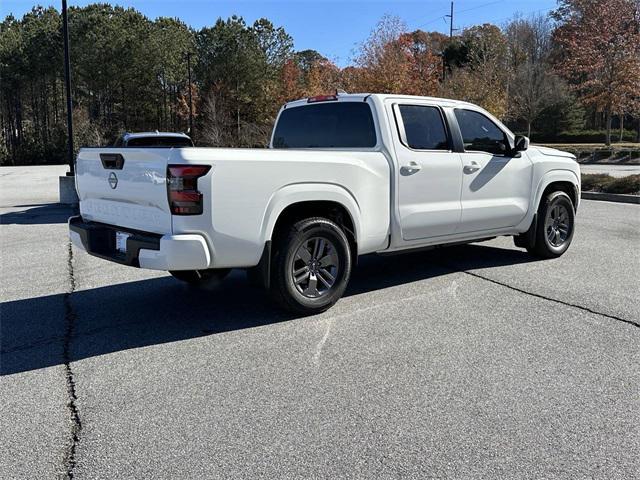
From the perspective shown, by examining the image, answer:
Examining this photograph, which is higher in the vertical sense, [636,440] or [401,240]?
[401,240]

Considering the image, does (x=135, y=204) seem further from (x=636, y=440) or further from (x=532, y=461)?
(x=636, y=440)

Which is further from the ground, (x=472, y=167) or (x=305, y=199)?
(x=472, y=167)

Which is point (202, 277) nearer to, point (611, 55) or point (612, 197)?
point (612, 197)

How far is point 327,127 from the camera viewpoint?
6.30 metres

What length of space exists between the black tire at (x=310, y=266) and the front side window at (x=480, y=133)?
210cm

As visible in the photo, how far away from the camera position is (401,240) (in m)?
5.84

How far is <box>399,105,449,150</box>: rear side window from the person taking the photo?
601cm

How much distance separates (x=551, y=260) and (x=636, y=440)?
461cm

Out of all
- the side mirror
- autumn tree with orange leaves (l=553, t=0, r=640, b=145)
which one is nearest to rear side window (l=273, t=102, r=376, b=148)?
the side mirror

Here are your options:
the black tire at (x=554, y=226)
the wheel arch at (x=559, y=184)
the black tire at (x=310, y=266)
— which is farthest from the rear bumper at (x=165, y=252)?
the black tire at (x=554, y=226)

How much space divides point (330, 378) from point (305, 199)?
1644mm

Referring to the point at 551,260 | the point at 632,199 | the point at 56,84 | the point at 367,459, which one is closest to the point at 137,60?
the point at 56,84

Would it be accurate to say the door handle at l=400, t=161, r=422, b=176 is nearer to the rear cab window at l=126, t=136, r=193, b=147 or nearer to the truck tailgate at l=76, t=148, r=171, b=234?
the truck tailgate at l=76, t=148, r=171, b=234

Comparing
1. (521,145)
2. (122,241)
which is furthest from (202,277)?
(521,145)
